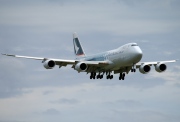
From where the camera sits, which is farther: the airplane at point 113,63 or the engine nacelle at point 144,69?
the engine nacelle at point 144,69

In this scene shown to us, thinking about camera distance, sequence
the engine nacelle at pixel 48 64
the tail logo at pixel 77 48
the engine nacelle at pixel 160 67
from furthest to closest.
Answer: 1. the tail logo at pixel 77 48
2. the engine nacelle at pixel 160 67
3. the engine nacelle at pixel 48 64

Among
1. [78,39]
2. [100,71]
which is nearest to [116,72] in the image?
[100,71]

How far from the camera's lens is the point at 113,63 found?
14250 centimetres

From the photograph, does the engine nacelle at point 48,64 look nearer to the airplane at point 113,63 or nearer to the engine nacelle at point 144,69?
the airplane at point 113,63

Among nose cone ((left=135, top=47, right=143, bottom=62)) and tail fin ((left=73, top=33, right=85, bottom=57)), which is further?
tail fin ((left=73, top=33, right=85, bottom=57))

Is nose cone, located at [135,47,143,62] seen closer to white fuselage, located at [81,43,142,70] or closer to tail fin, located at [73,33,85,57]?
white fuselage, located at [81,43,142,70]

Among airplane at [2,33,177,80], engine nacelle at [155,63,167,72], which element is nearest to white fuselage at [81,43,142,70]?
airplane at [2,33,177,80]

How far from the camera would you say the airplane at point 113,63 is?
138 m

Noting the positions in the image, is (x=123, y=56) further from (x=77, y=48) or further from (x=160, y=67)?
(x=77, y=48)

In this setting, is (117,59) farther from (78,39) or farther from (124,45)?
(78,39)

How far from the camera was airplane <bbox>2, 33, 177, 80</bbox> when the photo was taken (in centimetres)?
13788

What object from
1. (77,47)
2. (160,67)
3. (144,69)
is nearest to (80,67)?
(144,69)

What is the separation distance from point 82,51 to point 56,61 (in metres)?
23.2

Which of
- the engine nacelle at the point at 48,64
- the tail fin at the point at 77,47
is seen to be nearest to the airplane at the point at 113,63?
the engine nacelle at the point at 48,64
